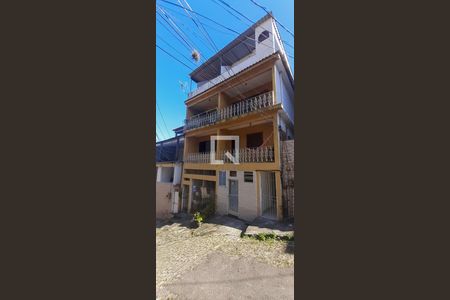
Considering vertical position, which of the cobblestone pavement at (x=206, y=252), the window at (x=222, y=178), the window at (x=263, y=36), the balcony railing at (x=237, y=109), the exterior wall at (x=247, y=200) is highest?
the window at (x=263, y=36)

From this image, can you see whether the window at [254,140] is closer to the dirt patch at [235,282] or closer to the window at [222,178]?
the window at [222,178]

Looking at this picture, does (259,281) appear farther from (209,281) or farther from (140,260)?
(140,260)

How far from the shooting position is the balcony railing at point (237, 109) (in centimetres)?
869

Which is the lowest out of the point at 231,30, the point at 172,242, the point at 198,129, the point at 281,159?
the point at 172,242

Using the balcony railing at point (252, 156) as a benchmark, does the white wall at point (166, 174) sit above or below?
below

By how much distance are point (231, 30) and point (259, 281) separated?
7.07m

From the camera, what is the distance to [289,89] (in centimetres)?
1100

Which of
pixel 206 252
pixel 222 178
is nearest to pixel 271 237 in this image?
pixel 206 252

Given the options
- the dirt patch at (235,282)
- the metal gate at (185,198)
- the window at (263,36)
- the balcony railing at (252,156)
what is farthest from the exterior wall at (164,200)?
the window at (263,36)

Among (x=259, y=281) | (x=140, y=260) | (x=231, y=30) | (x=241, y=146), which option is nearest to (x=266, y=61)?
(x=231, y=30)

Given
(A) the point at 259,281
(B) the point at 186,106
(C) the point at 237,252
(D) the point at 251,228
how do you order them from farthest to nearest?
(B) the point at 186,106 → (D) the point at 251,228 → (C) the point at 237,252 → (A) the point at 259,281

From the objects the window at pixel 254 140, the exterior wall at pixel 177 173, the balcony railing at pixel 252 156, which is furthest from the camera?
the exterior wall at pixel 177 173

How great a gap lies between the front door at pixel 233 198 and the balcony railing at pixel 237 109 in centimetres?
382

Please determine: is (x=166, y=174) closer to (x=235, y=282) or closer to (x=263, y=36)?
(x=235, y=282)
